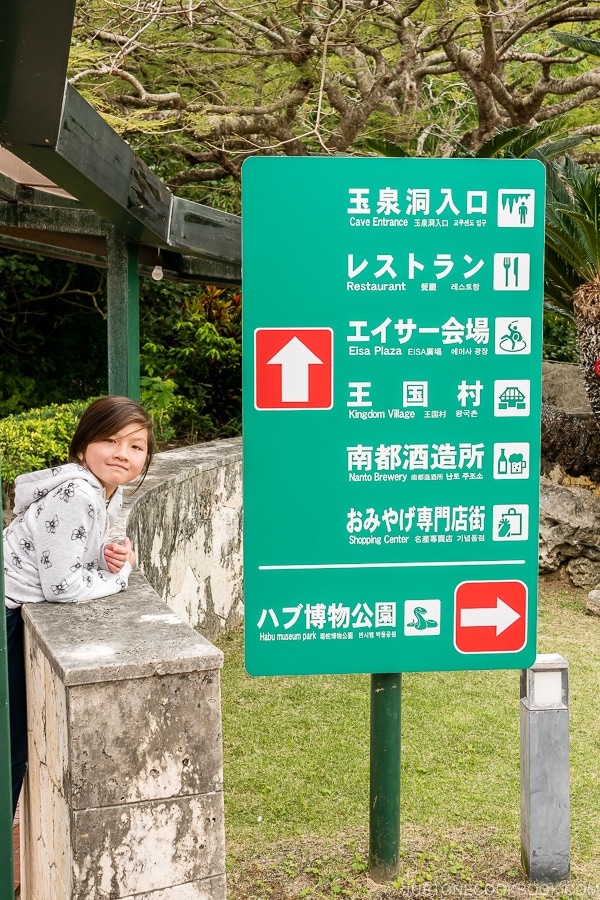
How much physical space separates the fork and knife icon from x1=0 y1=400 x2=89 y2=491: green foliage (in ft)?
13.7

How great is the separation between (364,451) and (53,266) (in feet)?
31.3

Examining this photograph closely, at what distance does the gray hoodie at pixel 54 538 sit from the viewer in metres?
2.67

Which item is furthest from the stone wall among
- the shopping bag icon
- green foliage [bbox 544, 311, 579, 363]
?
green foliage [bbox 544, 311, 579, 363]

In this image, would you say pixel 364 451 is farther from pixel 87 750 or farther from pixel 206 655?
pixel 87 750

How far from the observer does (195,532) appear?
5770mm

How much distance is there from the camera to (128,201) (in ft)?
12.6

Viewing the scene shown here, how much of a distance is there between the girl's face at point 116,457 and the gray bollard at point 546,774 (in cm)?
153

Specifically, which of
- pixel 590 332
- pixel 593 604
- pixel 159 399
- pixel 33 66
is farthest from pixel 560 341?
pixel 33 66

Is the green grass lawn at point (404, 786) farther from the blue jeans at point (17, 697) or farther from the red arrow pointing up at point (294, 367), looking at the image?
the red arrow pointing up at point (294, 367)

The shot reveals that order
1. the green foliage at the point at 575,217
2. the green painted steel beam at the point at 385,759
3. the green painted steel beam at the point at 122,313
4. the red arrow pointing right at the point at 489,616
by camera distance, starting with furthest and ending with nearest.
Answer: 1. the green foliage at the point at 575,217
2. the green painted steel beam at the point at 122,313
3. the green painted steel beam at the point at 385,759
4. the red arrow pointing right at the point at 489,616

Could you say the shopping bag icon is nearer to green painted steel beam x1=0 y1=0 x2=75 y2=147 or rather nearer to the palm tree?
green painted steel beam x1=0 y1=0 x2=75 y2=147

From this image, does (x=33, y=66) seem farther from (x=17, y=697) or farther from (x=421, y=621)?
(x=421, y=621)

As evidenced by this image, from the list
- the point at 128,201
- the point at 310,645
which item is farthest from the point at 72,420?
the point at 310,645

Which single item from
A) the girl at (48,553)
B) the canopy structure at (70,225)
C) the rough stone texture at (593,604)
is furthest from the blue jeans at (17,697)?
the rough stone texture at (593,604)
